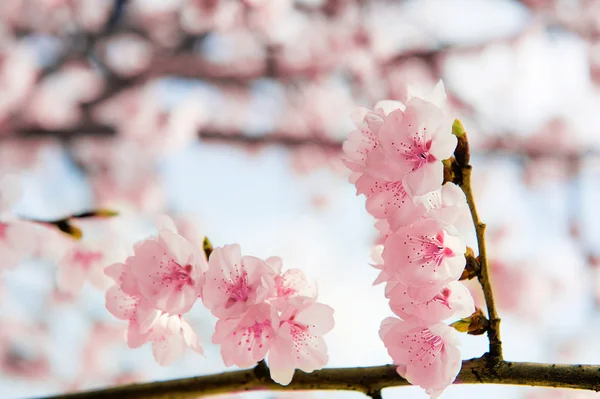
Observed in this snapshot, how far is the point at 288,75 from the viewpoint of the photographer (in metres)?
3.35

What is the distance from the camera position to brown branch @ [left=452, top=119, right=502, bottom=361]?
0.50m

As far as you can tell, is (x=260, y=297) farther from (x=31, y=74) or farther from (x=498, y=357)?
(x=31, y=74)

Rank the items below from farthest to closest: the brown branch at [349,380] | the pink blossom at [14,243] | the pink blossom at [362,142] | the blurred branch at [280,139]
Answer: the blurred branch at [280,139]
the pink blossom at [14,243]
the pink blossom at [362,142]
the brown branch at [349,380]

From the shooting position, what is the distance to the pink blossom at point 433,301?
543 millimetres

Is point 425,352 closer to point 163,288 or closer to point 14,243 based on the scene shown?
point 163,288

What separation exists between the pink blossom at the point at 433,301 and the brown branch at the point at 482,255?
3 centimetres

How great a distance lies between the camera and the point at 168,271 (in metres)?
0.63

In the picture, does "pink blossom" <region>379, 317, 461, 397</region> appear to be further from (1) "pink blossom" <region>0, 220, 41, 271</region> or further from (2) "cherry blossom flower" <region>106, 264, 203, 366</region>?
(1) "pink blossom" <region>0, 220, 41, 271</region>

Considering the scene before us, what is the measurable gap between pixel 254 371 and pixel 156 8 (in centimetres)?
299

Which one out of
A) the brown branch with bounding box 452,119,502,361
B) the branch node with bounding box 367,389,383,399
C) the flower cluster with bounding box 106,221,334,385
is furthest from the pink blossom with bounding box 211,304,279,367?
the brown branch with bounding box 452,119,502,361

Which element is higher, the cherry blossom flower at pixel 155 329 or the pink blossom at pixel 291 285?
the pink blossom at pixel 291 285

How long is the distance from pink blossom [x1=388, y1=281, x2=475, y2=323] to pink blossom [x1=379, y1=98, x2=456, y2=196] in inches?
4.3

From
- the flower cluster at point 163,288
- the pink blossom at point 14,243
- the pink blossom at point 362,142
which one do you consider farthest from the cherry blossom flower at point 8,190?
the pink blossom at point 362,142

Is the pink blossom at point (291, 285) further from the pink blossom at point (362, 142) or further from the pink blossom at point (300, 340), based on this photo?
the pink blossom at point (362, 142)
